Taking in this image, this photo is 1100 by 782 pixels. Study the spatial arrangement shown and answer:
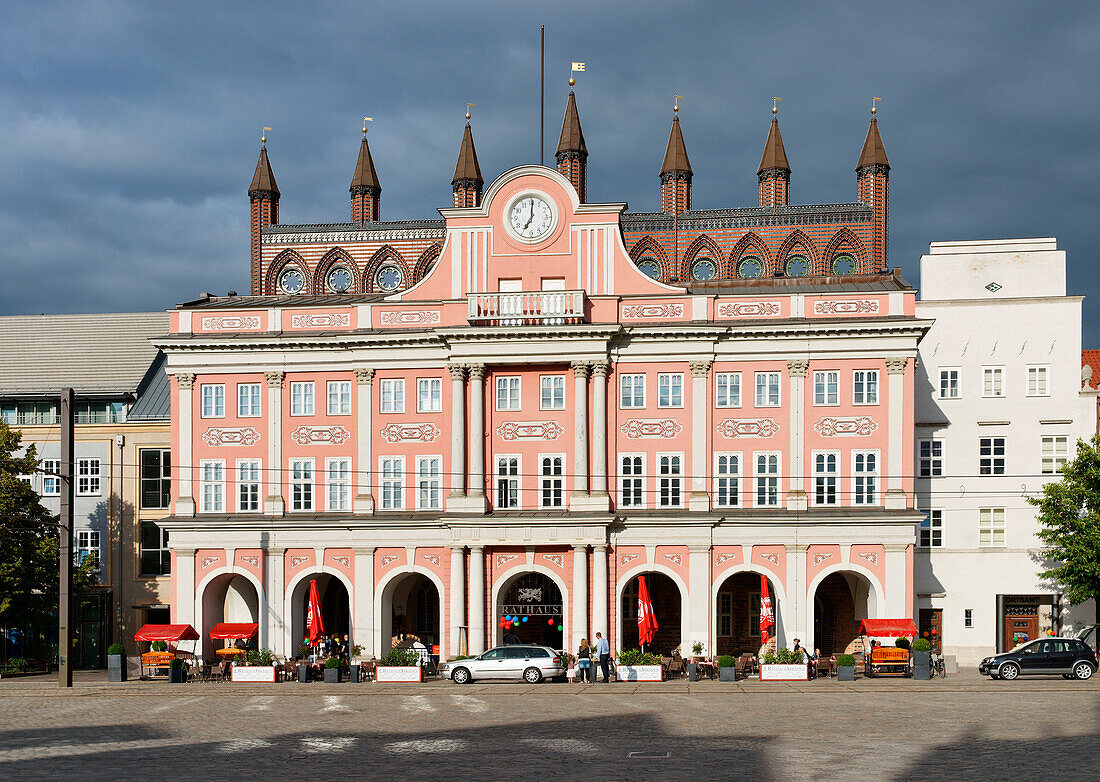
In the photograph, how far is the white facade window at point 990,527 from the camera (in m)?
62.9

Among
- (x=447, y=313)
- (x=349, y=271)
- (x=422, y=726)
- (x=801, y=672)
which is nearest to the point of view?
(x=422, y=726)

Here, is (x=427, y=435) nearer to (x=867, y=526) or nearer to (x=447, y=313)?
(x=447, y=313)

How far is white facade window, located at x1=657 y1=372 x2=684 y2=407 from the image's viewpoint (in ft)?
191

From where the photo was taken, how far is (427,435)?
59.4 metres

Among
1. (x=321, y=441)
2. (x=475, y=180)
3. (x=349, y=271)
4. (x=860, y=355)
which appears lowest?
(x=321, y=441)

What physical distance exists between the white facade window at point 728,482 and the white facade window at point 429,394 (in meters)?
13.3

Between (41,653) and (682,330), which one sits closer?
(682,330)

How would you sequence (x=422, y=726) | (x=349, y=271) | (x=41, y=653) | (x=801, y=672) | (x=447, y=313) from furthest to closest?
(x=349, y=271) → (x=41, y=653) → (x=447, y=313) → (x=801, y=672) → (x=422, y=726)

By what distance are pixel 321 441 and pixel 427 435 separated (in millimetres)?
5104

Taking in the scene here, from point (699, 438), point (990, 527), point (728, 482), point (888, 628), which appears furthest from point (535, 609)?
point (990, 527)

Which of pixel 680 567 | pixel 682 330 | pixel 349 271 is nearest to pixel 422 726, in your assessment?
pixel 680 567

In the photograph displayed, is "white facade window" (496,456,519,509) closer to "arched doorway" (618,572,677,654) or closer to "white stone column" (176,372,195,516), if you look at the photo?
"arched doorway" (618,572,677,654)

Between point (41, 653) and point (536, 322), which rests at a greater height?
point (536, 322)

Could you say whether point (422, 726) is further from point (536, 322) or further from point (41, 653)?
point (41, 653)
